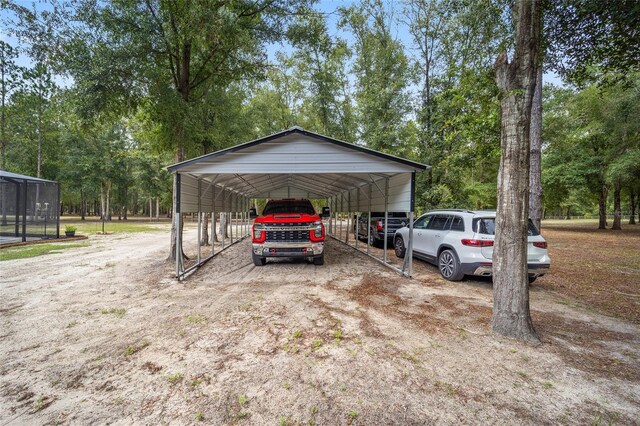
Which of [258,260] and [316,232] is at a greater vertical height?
[316,232]

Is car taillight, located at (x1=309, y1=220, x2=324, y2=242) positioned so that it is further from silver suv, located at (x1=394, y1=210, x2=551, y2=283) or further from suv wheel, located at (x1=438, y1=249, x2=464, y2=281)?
suv wheel, located at (x1=438, y1=249, x2=464, y2=281)

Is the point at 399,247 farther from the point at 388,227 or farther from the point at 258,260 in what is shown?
the point at 258,260

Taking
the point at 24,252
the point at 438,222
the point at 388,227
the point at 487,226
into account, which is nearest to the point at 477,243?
the point at 487,226

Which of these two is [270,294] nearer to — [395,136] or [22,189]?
[395,136]

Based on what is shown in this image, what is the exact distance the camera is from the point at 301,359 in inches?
124

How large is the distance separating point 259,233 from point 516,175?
5983 mm

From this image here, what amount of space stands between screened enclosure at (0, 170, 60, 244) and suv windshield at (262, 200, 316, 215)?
12.4 metres

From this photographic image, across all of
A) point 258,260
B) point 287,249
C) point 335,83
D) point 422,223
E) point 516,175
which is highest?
point 335,83

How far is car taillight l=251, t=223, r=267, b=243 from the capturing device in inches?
296

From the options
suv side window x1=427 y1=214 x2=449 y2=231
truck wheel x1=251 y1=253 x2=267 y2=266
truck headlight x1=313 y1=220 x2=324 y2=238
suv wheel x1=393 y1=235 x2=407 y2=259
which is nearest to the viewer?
suv side window x1=427 y1=214 x2=449 y2=231

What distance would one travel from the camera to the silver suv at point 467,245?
567cm

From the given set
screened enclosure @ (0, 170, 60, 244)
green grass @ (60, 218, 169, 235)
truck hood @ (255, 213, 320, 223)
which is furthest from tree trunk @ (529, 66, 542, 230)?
green grass @ (60, 218, 169, 235)

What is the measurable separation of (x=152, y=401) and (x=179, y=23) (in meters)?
8.49

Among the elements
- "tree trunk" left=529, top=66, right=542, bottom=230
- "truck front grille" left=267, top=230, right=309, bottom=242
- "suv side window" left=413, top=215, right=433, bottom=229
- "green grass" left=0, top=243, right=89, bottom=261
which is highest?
"tree trunk" left=529, top=66, right=542, bottom=230
